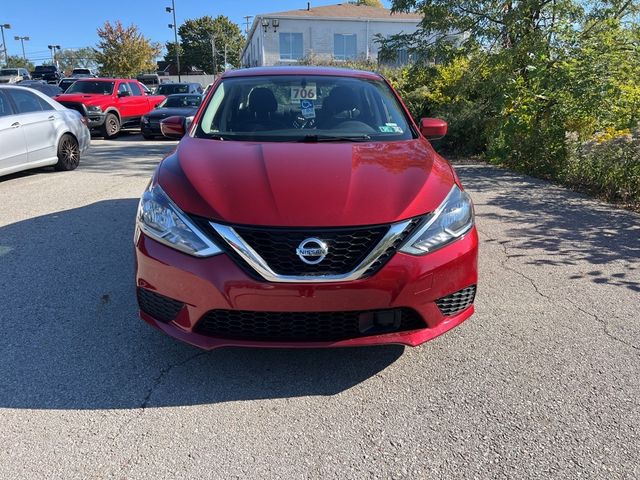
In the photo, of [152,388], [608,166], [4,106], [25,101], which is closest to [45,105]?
[25,101]

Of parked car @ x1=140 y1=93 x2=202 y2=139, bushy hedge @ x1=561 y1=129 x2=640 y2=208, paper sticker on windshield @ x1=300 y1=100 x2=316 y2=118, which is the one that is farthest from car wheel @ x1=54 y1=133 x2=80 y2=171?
bushy hedge @ x1=561 y1=129 x2=640 y2=208

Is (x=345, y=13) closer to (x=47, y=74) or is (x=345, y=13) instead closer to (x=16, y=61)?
(x=47, y=74)

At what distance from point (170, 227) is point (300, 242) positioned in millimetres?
723

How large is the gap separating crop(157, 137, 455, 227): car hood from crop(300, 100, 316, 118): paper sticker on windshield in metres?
0.68

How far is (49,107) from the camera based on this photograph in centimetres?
897

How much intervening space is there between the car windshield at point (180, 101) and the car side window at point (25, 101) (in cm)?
802

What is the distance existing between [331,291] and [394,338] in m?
0.46

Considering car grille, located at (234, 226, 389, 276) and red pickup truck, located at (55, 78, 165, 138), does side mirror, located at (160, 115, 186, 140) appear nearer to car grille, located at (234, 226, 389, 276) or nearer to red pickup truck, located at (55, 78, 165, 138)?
car grille, located at (234, 226, 389, 276)

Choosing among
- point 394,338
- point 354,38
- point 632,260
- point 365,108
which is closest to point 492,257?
point 632,260

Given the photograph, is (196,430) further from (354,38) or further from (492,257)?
(354,38)

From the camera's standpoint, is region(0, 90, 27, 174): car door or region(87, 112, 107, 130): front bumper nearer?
region(0, 90, 27, 174): car door

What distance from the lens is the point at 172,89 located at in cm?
2067

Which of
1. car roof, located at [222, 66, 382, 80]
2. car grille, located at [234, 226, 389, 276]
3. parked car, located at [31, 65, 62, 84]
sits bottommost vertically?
car grille, located at [234, 226, 389, 276]

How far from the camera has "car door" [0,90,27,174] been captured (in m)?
7.66
